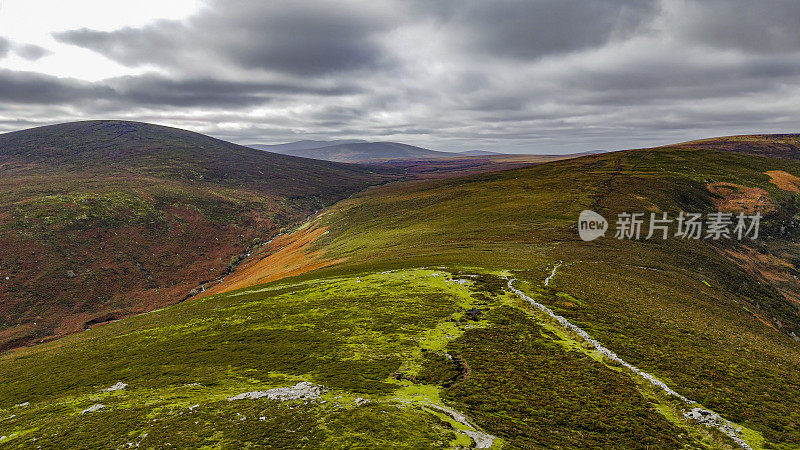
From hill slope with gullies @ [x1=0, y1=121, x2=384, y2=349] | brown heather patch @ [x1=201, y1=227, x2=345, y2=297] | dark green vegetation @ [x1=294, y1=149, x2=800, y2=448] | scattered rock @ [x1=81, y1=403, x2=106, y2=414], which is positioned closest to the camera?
scattered rock @ [x1=81, y1=403, x2=106, y2=414]

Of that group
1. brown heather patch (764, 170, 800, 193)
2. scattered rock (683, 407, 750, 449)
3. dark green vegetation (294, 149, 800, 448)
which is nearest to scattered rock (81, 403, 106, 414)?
scattered rock (683, 407, 750, 449)

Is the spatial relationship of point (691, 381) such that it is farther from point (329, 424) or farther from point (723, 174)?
point (723, 174)

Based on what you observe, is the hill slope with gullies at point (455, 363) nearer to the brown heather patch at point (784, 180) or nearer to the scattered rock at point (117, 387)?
the scattered rock at point (117, 387)

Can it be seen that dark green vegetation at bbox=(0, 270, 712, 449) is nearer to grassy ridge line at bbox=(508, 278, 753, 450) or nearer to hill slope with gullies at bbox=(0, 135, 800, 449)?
hill slope with gullies at bbox=(0, 135, 800, 449)

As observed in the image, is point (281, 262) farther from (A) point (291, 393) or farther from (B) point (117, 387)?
(A) point (291, 393)

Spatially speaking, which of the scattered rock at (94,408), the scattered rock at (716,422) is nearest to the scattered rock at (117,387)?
the scattered rock at (94,408)

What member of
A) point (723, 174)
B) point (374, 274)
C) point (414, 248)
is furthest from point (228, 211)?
point (723, 174)
